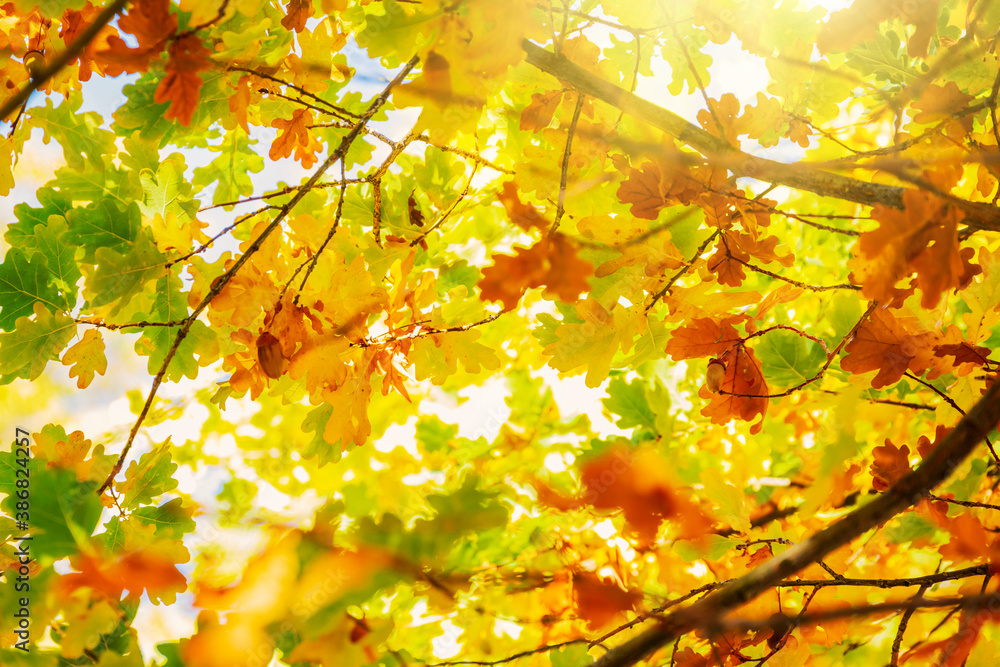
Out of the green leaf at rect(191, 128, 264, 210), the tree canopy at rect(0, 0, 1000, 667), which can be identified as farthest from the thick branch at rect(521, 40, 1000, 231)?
the green leaf at rect(191, 128, 264, 210)

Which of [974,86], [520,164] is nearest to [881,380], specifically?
[974,86]

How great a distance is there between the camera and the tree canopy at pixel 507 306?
736mm

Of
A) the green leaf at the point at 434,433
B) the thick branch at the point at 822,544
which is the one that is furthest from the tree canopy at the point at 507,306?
the green leaf at the point at 434,433

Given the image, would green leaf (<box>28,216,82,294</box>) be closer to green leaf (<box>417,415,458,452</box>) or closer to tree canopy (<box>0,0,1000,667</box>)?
tree canopy (<box>0,0,1000,667</box>)

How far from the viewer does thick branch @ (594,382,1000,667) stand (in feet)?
1.74

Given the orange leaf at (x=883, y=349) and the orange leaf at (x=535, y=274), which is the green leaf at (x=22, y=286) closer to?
the orange leaf at (x=535, y=274)

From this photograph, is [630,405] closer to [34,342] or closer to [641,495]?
[641,495]

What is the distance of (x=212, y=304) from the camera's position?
3.97 ft

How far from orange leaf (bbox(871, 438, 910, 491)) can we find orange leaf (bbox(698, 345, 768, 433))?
291 mm

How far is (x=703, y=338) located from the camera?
1.19 meters

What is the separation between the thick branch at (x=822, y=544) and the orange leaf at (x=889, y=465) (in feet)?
2.18

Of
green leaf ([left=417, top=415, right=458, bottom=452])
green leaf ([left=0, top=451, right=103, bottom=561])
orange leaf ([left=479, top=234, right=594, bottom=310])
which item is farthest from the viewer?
green leaf ([left=417, top=415, right=458, bottom=452])

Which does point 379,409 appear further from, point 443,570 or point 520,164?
point 443,570

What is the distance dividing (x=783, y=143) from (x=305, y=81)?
1228 mm
